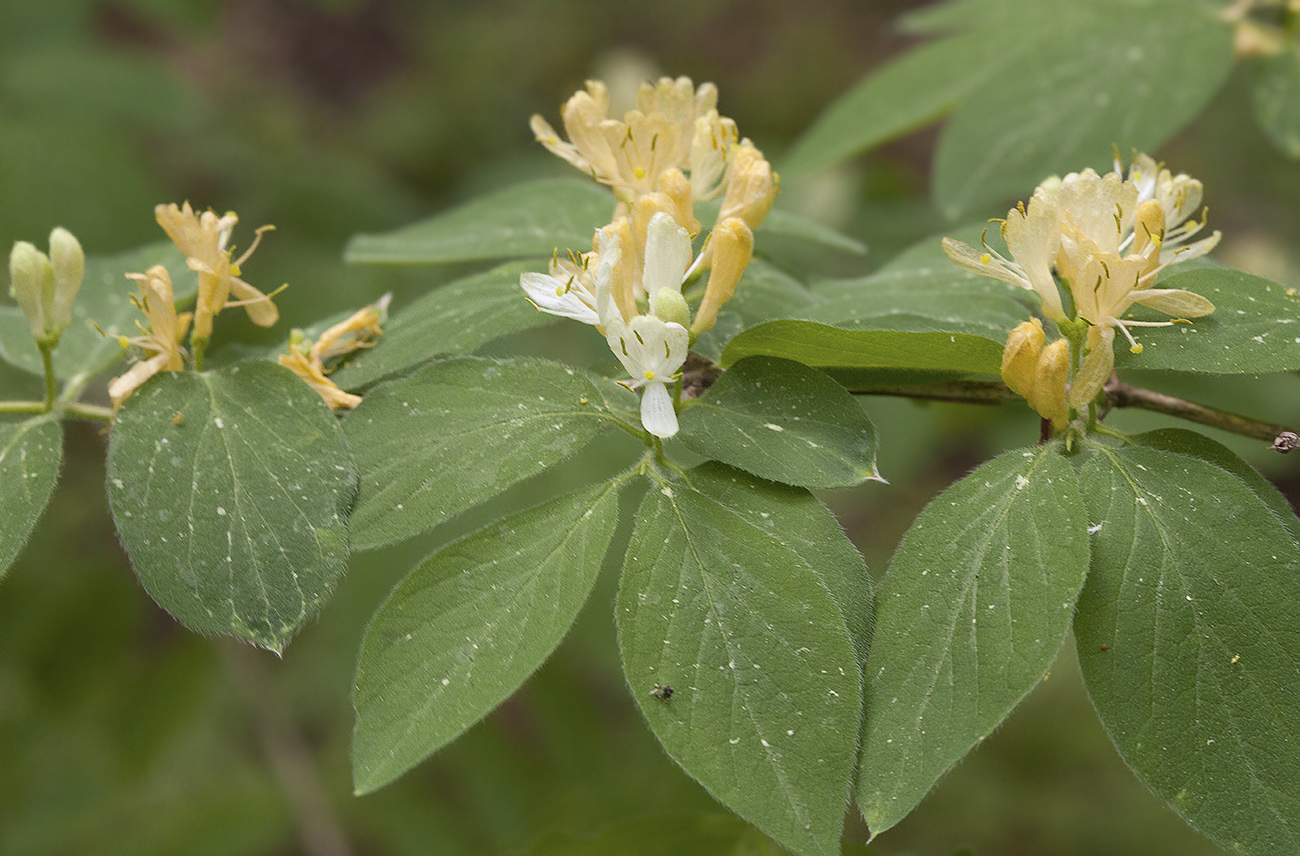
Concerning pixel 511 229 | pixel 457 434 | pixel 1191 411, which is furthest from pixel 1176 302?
pixel 511 229

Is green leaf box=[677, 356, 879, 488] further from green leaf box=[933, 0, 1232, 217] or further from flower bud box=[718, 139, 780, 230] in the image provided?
green leaf box=[933, 0, 1232, 217]

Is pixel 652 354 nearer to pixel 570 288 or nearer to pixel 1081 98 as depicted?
pixel 570 288

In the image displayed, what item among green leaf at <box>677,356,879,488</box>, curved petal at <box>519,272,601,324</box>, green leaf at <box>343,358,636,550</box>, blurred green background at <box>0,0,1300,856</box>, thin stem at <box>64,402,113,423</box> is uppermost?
curved petal at <box>519,272,601,324</box>

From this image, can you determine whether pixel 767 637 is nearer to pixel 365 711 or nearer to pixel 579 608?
pixel 579 608

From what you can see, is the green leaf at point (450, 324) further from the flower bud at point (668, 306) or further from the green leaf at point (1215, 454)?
the green leaf at point (1215, 454)

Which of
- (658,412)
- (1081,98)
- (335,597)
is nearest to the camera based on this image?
(658,412)

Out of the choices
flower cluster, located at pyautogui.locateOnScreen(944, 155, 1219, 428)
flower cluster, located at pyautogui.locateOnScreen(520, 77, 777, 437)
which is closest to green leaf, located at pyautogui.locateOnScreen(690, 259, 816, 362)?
flower cluster, located at pyautogui.locateOnScreen(520, 77, 777, 437)

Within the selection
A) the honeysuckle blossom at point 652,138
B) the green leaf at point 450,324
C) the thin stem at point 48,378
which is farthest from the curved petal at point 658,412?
the thin stem at point 48,378
